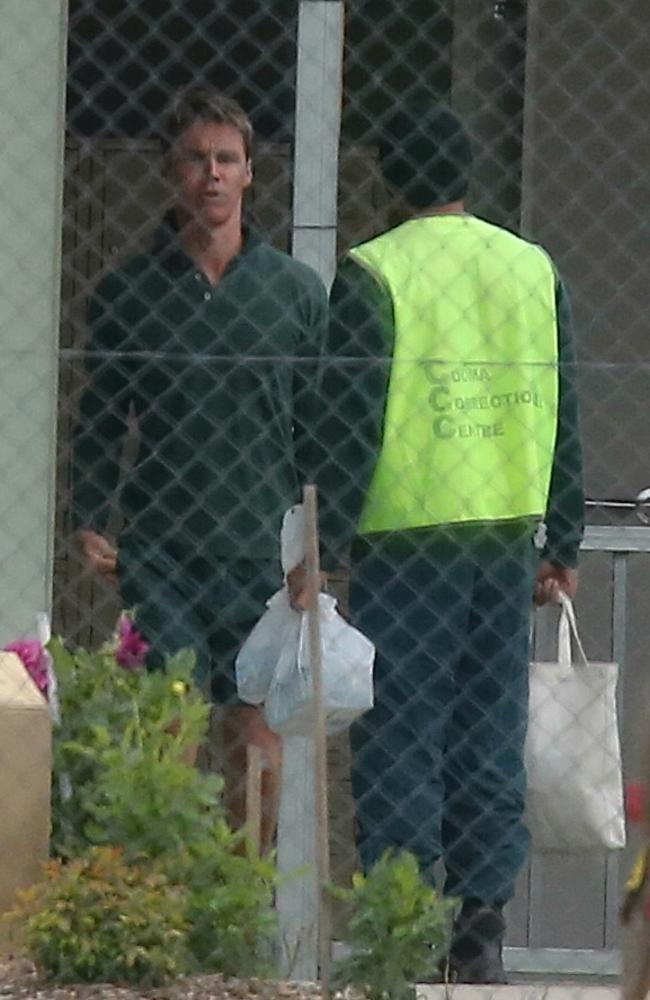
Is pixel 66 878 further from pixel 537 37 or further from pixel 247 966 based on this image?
pixel 537 37

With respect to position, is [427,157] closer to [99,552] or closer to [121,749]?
[99,552]

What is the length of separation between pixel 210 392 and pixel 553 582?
35.8 inches

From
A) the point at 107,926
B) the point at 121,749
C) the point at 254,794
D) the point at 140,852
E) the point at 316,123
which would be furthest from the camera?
the point at 316,123

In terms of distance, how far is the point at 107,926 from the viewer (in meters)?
4.86

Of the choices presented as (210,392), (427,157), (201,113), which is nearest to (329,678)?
(210,392)

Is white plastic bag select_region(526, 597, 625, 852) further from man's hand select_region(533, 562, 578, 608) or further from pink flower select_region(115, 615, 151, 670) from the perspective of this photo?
pink flower select_region(115, 615, 151, 670)

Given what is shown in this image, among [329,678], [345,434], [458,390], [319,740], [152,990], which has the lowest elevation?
[152,990]

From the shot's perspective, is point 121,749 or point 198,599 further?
point 198,599

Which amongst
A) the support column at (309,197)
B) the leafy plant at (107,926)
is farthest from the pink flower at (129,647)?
the leafy plant at (107,926)

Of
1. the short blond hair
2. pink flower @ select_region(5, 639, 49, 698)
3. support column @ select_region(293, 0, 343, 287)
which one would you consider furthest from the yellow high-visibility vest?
pink flower @ select_region(5, 639, 49, 698)

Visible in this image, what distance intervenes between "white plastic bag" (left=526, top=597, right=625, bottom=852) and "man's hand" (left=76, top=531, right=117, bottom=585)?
1060 mm

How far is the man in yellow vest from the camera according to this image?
17.9 feet

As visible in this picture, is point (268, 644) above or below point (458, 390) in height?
below

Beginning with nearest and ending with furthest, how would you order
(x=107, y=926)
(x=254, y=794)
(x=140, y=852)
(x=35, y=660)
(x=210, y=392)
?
(x=107, y=926)
(x=140, y=852)
(x=254, y=794)
(x=35, y=660)
(x=210, y=392)
